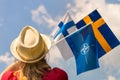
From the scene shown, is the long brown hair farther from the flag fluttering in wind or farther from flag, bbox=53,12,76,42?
flag, bbox=53,12,76,42

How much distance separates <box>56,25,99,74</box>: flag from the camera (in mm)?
19312

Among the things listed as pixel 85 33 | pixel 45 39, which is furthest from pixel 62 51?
pixel 45 39

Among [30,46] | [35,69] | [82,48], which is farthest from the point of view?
[82,48]

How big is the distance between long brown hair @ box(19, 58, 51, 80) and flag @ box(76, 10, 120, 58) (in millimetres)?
13043

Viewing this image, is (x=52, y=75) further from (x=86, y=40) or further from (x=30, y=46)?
(x=86, y=40)

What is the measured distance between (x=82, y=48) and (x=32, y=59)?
495 inches

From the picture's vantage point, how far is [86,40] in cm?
2078

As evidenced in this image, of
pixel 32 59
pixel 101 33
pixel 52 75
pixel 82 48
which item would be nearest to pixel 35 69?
pixel 32 59

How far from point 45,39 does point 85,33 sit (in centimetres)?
1275

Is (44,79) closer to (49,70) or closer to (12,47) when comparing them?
(49,70)

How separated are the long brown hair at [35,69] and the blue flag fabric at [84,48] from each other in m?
11.4

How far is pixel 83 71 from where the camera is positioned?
19.1 meters

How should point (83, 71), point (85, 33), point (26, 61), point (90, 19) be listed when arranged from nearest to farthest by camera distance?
point (26, 61), point (83, 71), point (85, 33), point (90, 19)

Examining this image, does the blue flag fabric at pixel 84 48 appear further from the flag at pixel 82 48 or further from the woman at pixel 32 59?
the woman at pixel 32 59
